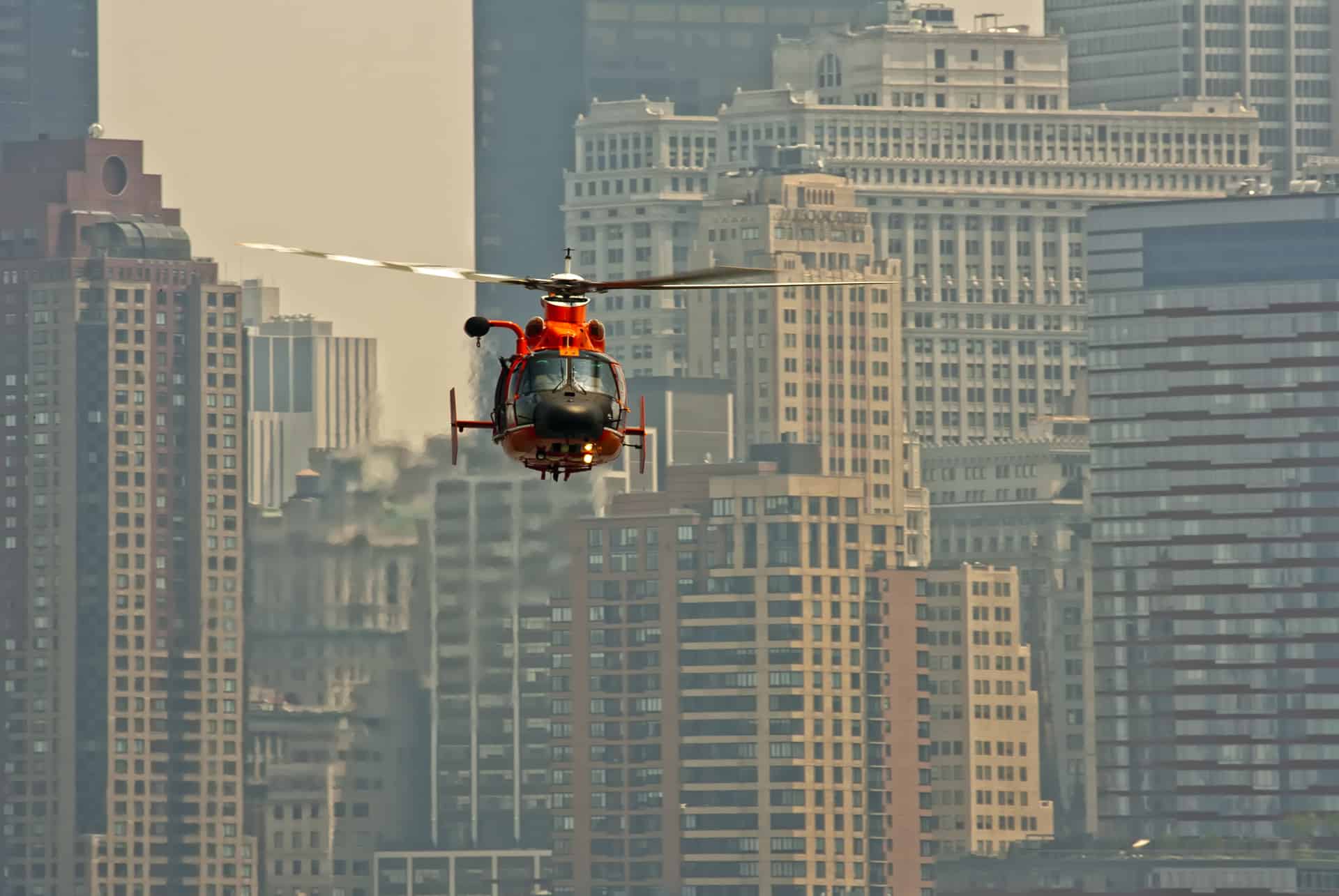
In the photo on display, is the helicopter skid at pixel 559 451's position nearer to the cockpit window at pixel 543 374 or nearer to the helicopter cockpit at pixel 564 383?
the helicopter cockpit at pixel 564 383

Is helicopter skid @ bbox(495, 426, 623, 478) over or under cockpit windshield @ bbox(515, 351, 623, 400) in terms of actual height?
under

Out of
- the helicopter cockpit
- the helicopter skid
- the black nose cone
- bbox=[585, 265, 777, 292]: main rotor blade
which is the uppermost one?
bbox=[585, 265, 777, 292]: main rotor blade

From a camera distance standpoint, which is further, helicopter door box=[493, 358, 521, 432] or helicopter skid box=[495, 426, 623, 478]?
helicopter door box=[493, 358, 521, 432]

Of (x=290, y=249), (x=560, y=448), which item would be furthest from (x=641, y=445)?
(x=290, y=249)

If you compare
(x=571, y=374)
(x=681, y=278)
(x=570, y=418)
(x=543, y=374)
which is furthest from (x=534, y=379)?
(x=681, y=278)

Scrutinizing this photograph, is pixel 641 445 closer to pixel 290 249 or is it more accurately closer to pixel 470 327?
pixel 470 327

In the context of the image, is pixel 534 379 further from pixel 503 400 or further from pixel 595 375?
pixel 595 375

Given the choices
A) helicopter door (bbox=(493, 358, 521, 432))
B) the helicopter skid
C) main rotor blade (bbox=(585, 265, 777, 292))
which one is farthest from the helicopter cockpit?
main rotor blade (bbox=(585, 265, 777, 292))

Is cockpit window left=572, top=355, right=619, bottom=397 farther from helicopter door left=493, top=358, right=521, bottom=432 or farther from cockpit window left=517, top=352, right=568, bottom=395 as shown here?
helicopter door left=493, top=358, right=521, bottom=432
